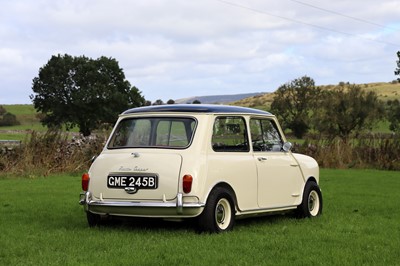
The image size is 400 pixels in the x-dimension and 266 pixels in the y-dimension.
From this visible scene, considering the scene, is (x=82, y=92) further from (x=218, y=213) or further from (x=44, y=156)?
(x=218, y=213)

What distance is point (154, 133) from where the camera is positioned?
9195 mm

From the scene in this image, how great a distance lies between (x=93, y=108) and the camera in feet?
250

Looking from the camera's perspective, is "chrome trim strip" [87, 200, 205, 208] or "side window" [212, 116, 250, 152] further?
"side window" [212, 116, 250, 152]

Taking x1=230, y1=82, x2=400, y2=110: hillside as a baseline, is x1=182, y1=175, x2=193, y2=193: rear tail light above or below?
below

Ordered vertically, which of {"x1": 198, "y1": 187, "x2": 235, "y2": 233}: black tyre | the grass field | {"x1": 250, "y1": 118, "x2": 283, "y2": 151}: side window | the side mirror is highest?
{"x1": 250, "y1": 118, "x2": 283, "y2": 151}: side window

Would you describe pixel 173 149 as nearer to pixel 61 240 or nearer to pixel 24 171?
pixel 61 240

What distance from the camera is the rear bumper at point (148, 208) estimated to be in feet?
27.0

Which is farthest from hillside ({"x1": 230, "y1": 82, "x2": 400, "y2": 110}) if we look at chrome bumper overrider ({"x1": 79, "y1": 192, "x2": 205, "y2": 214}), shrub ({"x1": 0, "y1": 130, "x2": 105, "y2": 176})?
chrome bumper overrider ({"x1": 79, "y1": 192, "x2": 205, "y2": 214})

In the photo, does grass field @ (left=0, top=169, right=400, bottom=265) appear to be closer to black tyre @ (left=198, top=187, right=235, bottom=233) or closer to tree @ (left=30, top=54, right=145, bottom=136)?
black tyre @ (left=198, top=187, right=235, bottom=233)

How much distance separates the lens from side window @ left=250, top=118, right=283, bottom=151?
32.4 ft

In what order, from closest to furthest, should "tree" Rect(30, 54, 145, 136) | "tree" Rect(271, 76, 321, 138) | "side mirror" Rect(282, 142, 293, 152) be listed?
"side mirror" Rect(282, 142, 293, 152)
"tree" Rect(30, 54, 145, 136)
"tree" Rect(271, 76, 321, 138)

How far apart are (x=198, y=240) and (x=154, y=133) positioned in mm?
1963

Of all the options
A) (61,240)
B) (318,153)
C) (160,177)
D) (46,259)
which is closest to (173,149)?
(160,177)

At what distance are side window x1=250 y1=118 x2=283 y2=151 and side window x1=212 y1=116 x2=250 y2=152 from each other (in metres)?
0.22
